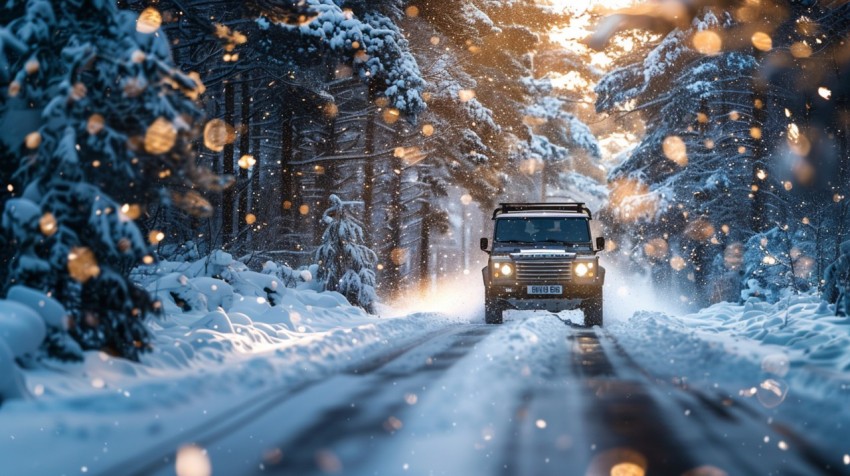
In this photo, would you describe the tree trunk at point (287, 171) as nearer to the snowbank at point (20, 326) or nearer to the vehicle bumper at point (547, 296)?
the vehicle bumper at point (547, 296)

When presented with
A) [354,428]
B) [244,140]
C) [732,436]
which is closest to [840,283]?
[732,436]

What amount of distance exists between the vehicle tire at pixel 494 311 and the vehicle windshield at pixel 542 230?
4.91 feet

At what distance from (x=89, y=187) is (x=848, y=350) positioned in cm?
790

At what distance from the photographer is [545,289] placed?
1727cm

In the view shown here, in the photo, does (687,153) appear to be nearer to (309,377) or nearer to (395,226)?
(395,226)

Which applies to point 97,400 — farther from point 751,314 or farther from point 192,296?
point 751,314

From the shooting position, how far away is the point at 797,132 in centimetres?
2505

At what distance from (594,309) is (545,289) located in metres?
1.21

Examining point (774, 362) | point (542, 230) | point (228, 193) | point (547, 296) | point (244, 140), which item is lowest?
point (774, 362)

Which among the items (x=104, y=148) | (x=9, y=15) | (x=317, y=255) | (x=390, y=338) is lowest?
(x=390, y=338)

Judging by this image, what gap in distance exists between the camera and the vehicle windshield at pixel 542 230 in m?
18.2

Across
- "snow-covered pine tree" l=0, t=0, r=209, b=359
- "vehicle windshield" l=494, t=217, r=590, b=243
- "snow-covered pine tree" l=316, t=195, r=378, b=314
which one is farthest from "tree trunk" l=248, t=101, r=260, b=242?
"snow-covered pine tree" l=0, t=0, r=209, b=359

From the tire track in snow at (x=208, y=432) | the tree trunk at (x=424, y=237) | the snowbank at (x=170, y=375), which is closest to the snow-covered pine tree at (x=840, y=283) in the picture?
the snowbank at (x=170, y=375)

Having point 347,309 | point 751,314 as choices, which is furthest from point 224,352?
point 751,314
